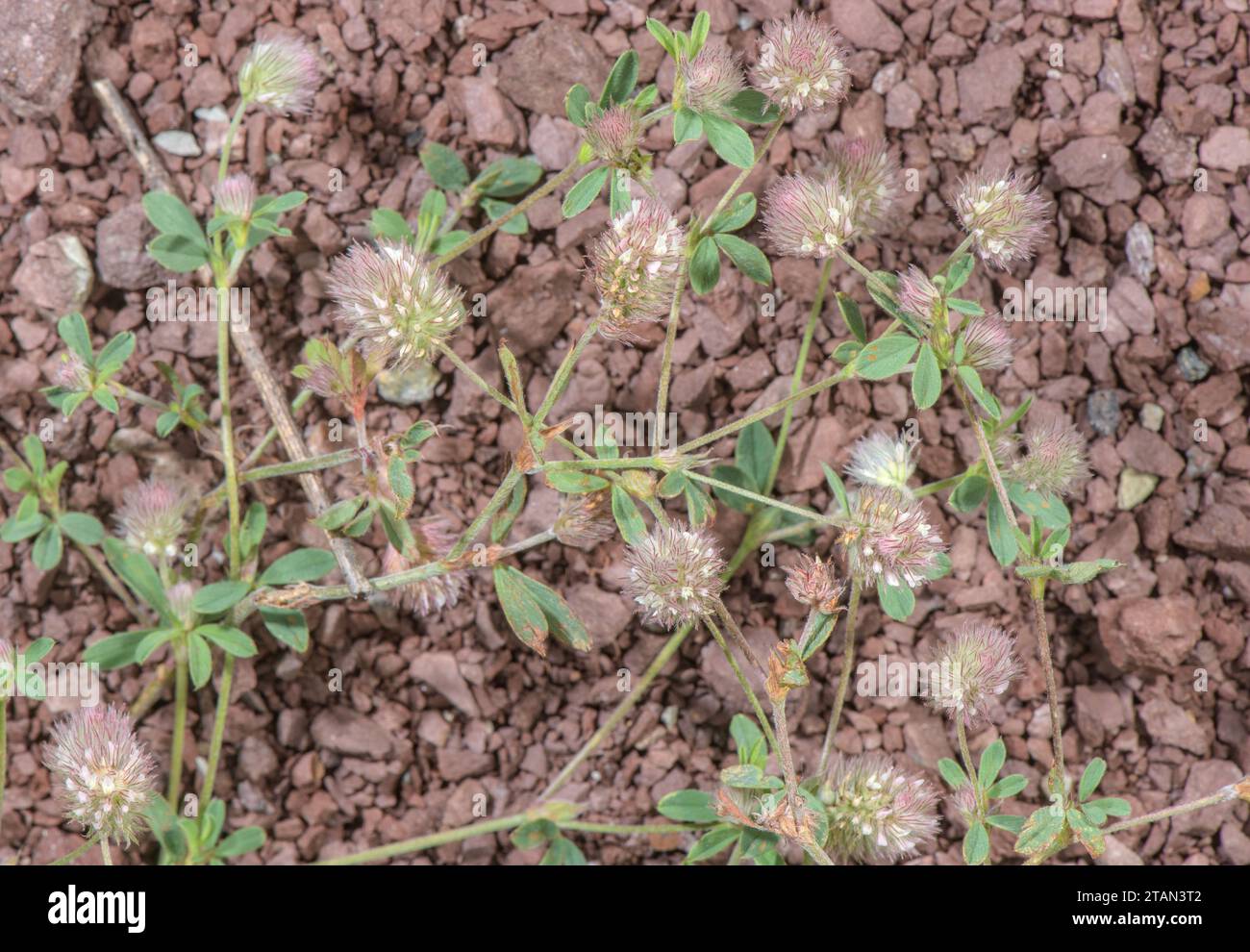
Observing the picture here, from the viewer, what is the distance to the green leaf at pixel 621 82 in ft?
9.46

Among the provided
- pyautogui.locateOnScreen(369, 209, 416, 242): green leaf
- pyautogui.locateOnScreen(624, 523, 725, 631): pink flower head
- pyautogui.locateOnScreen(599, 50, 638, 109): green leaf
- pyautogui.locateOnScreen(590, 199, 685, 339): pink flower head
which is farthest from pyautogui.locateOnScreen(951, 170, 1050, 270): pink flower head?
pyautogui.locateOnScreen(369, 209, 416, 242): green leaf

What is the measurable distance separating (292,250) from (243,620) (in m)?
1.09

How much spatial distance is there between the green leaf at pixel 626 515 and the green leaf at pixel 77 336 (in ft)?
4.82

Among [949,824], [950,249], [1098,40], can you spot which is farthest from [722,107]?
[949,824]

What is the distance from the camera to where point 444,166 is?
336cm

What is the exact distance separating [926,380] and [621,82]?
3.50 ft

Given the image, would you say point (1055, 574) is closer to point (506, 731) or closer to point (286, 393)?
point (506, 731)

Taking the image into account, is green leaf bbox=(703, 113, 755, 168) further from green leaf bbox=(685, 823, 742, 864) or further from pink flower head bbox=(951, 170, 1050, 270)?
green leaf bbox=(685, 823, 742, 864)

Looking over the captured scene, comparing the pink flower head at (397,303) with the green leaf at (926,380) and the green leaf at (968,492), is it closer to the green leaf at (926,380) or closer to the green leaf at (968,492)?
the green leaf at (926,380)

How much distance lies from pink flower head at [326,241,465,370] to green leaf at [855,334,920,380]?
0.92 m

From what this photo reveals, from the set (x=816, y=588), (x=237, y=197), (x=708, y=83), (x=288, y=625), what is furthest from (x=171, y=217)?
(x=816, y=588)

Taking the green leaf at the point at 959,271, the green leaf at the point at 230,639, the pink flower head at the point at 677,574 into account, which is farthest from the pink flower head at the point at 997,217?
the green leaf at the point at 230,639

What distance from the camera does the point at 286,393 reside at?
11.2ft

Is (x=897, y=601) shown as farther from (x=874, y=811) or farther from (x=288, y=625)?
(x=288, y=625)
